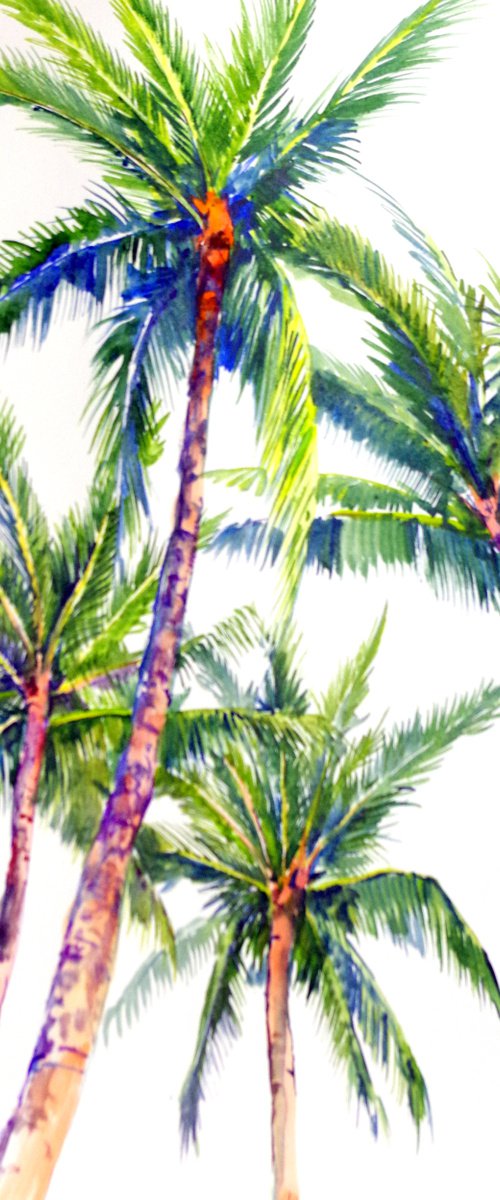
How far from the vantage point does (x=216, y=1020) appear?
149cm

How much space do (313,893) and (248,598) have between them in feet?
1.50

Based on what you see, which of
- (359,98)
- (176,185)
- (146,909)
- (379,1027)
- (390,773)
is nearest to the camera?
(379,1027)

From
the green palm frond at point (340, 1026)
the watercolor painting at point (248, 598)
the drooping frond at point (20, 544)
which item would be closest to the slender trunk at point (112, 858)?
the watercolor painting at point (248, 598)

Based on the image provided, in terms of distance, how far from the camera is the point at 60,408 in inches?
74.5

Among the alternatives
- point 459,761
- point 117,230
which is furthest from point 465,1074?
point 117,230

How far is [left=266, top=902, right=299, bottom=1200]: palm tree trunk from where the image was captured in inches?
54.4

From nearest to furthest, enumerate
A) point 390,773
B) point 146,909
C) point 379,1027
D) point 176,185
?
point 379,1027
point 390,773
point 146,909
point 176,185

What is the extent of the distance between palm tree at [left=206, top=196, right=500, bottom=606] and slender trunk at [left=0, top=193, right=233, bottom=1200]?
0.54 feet

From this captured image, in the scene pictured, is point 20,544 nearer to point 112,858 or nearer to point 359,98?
point 112,858

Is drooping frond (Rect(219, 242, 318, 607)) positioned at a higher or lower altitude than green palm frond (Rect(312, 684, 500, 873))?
higher

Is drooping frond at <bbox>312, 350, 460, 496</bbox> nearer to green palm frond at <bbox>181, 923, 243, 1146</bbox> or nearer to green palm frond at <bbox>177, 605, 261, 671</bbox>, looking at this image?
green palm frond at <bbox>177, 605, 261, 671</bbox>

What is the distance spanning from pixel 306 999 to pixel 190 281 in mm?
1161

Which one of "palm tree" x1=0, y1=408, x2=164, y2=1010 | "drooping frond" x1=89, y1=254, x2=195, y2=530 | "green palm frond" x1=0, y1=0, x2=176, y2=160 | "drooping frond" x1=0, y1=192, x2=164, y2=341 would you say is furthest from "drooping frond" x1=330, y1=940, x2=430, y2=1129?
"green palm frond" x1=0, y1=0, x2=176, y2=160

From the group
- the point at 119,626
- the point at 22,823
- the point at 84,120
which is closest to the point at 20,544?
the point at 119,626
